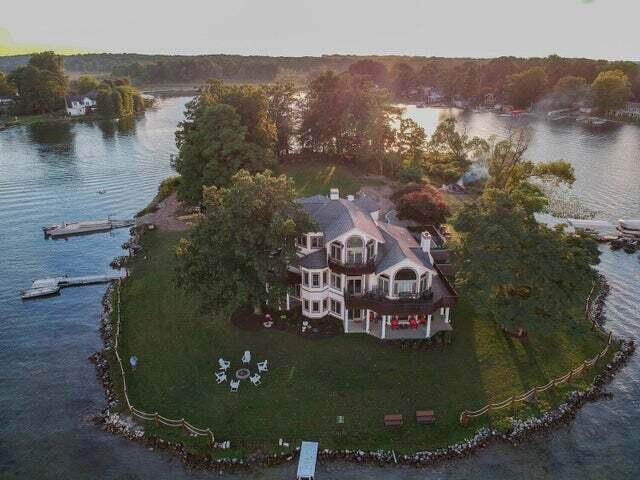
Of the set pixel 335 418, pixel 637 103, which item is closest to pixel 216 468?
pixel 335 418

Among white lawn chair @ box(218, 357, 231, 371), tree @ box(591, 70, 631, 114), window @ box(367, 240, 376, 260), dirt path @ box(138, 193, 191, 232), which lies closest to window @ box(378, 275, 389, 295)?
window @ box(367, 240, 376, 260)

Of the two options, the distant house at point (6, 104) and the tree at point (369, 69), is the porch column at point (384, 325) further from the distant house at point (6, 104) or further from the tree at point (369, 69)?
the distant house at point (6, 104)

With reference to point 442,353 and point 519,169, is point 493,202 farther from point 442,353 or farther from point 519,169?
point 519,169

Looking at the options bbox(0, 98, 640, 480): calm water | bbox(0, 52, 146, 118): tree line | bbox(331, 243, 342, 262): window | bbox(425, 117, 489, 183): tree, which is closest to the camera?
bbox(0, 98, 640, 480): calm water

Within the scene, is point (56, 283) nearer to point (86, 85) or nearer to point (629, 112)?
point (86, 85)

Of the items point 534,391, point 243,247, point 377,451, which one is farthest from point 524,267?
point 243,247

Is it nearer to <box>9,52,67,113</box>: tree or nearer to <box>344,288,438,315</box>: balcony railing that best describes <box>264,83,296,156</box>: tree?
<box>344,288,438,315</box>: balcony railing

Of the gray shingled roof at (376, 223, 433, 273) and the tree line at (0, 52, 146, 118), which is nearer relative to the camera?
the gray shingled roof at (376, 223, 433, 273)
